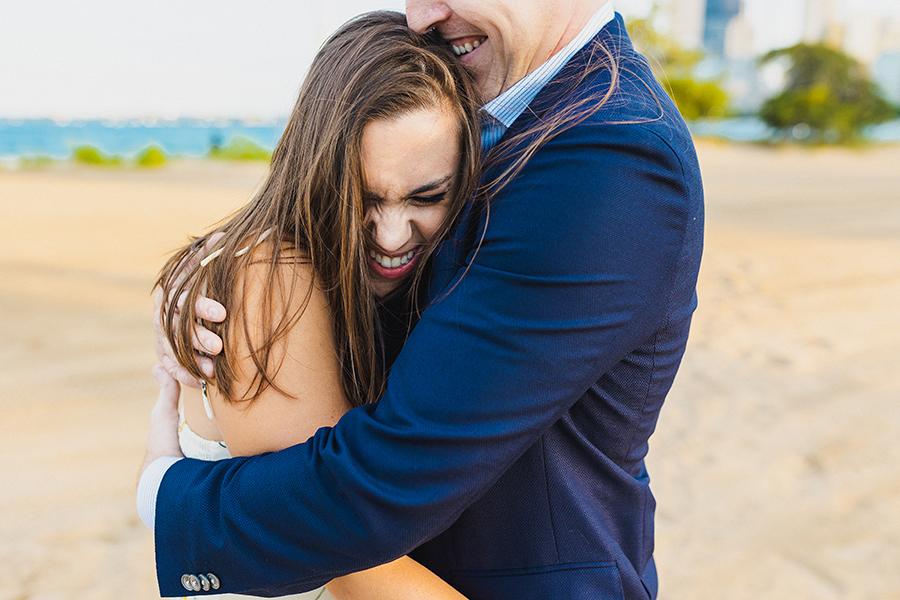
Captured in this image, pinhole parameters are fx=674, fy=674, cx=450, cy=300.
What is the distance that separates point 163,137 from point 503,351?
49.2 metres

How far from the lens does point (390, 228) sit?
4.36ft

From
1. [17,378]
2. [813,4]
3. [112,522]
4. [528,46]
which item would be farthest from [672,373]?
[813,4]

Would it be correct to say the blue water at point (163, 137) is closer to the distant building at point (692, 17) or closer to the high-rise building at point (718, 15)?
the distant building at point (692, 17)

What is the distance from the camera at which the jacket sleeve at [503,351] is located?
3.16 ft

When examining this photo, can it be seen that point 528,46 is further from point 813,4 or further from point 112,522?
point 813,4

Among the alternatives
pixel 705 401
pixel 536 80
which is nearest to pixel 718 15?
pixel 705 401

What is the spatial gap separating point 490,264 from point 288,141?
23.6 inches

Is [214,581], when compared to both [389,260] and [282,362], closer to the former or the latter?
[282,362]

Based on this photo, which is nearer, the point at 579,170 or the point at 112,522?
the point at 579,170

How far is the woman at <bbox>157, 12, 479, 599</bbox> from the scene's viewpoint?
3.97 feet

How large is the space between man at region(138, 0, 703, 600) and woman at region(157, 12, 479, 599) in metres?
0.11

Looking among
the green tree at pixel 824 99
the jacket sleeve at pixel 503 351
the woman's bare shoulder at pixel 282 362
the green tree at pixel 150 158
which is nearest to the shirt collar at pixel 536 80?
the jacket sleeve at pixel 503 351

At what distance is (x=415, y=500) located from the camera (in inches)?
38.5

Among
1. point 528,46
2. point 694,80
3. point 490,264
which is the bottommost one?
point 694,80
